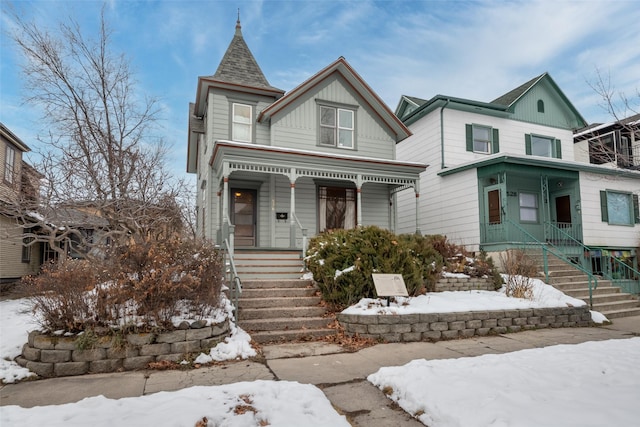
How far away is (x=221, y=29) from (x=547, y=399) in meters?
16.1

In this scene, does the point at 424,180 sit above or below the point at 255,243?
above

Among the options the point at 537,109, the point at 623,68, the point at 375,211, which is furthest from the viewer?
the point at 537,109

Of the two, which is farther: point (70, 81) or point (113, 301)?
point (70, 81)

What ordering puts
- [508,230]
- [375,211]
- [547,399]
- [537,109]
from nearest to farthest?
[547,399]
[508,230]
[375,211]
[537,109]

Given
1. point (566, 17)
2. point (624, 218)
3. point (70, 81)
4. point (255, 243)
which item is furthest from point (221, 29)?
point (624, 218)

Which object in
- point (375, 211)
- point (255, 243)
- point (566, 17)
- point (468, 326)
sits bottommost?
point (468, 326)

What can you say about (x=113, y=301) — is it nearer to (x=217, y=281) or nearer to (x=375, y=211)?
(x=217, y=281)

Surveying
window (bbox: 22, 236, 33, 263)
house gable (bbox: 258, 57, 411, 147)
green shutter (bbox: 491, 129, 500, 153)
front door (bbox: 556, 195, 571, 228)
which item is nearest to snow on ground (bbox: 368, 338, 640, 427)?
house gable (bbox: 258, 57, 411, 147)

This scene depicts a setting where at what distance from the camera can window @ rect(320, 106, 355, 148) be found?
1359 cm

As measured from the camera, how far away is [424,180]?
16.0 metres

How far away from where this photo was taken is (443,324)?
7.18m

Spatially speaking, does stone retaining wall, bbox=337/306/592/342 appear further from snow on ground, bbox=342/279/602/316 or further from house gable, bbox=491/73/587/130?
house gable, bbox=491/73/587/130

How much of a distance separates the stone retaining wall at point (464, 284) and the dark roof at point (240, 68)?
870 cm

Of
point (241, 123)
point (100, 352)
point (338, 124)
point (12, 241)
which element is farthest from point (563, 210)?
point (12, 241)
